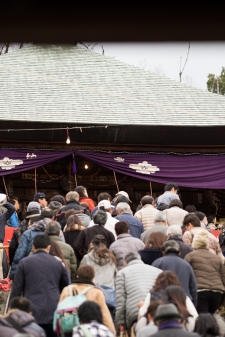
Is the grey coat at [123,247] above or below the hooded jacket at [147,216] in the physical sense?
above

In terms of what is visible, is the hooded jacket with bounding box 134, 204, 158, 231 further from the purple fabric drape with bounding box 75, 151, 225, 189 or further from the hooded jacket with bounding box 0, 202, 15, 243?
the purple fabric drape with bounding box 75, 151, 225, 189

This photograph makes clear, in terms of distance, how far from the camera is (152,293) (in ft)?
20.6

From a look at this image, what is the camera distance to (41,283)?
6996mm

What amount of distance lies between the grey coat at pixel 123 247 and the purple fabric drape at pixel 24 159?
6.65m

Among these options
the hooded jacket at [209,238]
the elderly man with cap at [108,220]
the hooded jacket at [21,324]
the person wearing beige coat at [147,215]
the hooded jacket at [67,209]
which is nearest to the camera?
the hooded jacket at [21,324]

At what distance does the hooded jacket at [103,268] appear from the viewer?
7898 mm

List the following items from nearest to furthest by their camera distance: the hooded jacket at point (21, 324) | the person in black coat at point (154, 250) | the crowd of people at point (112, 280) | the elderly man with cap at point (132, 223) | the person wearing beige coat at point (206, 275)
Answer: the hooded jacket at point (21, 324), the crowd of people at point (112, 280), the person wearing beige coat at point (206, 275), the person in black coat at point (154, 250), the elderly man with cap at point (132, 223)

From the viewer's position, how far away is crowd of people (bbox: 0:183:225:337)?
543 cm

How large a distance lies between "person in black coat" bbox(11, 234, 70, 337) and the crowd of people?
A: 1 cm

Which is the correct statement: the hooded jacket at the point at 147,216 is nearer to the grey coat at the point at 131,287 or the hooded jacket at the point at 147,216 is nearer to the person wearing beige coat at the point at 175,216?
the person wearing beige coat at the point at 175,216

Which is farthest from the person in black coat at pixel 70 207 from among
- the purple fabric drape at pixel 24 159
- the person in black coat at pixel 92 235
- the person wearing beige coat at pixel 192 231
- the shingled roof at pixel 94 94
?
the shingled roof at pixel 94 94

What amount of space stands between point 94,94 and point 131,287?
10.7 metres

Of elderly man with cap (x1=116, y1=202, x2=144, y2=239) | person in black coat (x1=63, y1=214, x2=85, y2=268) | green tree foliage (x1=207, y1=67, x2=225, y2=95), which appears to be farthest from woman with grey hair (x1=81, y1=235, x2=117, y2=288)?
green tree foliage (x1=207, y1=67, x2=225, y2=95)

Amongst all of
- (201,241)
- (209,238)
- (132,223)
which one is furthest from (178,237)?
(132,223)
